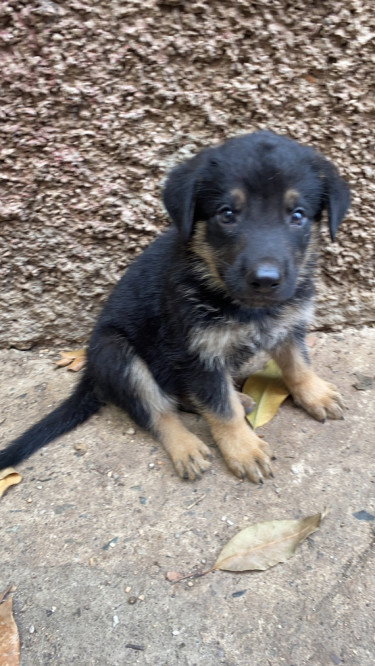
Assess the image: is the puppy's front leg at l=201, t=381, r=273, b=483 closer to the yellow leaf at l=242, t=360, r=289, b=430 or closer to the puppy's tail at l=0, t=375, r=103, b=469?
the yellow leaf at l=242, t=360, r=289, b=430

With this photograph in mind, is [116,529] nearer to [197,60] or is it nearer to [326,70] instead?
[197,60]

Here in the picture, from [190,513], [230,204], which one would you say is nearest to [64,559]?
[190,513]

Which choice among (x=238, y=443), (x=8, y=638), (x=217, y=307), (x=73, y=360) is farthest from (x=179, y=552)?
(x=73, y=360)

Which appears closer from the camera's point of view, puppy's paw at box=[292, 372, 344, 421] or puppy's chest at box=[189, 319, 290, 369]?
puppy's chest at box=[189, 319, 290, 369]

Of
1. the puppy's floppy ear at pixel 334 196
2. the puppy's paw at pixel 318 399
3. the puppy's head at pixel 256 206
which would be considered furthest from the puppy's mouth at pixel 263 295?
the puppy's paw at pixel 318 399

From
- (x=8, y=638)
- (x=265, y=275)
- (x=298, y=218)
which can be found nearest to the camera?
(x=8, y=638)

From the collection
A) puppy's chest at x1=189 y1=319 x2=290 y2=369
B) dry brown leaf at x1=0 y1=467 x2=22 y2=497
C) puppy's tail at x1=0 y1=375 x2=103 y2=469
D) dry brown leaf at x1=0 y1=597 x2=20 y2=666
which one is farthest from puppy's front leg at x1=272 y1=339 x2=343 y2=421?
dry brown leaf at x1=0 y1=597 x2=20 y2=666

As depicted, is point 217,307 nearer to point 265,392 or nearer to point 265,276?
point 265,276
